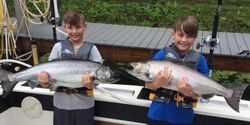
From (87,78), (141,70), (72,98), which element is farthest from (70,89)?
(141,70)

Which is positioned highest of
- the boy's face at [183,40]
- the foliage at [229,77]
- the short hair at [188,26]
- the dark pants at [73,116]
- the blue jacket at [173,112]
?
the short hair at [188,26]

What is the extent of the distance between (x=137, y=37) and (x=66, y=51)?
3.37 metres

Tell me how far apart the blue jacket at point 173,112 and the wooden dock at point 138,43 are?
2.53m

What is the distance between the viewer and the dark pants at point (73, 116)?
282 cm

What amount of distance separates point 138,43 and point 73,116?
9.79 ft

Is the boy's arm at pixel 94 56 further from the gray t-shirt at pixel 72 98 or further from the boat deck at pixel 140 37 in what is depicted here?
the boat deck at pixel 140 37

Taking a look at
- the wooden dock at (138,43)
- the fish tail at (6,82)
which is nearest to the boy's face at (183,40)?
the fish tail at (6,82)

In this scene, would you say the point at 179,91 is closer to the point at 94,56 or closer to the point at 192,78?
the point at 192,78

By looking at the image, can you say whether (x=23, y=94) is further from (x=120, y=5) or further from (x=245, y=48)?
(x=120, y=5)

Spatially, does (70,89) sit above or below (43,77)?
below

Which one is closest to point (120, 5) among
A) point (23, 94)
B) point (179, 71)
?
point (23, 94)

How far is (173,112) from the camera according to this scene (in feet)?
8.58

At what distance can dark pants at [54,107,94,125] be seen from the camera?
2.82 m

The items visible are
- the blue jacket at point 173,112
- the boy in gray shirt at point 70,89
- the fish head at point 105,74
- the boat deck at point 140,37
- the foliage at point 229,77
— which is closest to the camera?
the fish head at point 105,74
